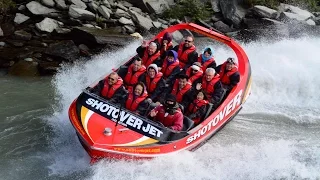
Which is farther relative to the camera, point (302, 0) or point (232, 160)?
point (302, 0)

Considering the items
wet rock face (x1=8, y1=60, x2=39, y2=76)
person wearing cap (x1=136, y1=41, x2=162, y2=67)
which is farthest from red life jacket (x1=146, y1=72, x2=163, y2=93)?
wet rock face (x1=8, y1=60, x2=39, y2=76)

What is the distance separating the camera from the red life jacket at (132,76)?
32.1 feet

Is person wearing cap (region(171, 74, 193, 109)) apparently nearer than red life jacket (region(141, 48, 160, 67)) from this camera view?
Yes

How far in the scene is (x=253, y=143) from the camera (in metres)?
10.1

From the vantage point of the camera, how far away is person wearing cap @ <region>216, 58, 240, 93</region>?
10.1 meters

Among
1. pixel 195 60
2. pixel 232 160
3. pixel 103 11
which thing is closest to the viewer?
pixel 232 160

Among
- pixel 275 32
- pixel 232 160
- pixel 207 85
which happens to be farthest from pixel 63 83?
pixel 275 32

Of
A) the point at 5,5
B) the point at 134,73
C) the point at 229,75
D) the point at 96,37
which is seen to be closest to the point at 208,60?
the point at 229,75

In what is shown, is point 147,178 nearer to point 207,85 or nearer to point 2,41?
point 207,85

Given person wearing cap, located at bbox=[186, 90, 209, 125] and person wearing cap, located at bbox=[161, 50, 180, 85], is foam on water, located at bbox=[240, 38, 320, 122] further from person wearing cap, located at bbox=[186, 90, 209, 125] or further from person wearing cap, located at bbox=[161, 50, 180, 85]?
person wearing cap, located at bbox=[186, 90, 209, 125]

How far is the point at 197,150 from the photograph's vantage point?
928cm

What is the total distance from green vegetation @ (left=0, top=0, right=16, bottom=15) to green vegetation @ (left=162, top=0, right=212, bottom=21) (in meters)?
5.31

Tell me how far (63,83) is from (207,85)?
390cm

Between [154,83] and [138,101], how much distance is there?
0.97 m
